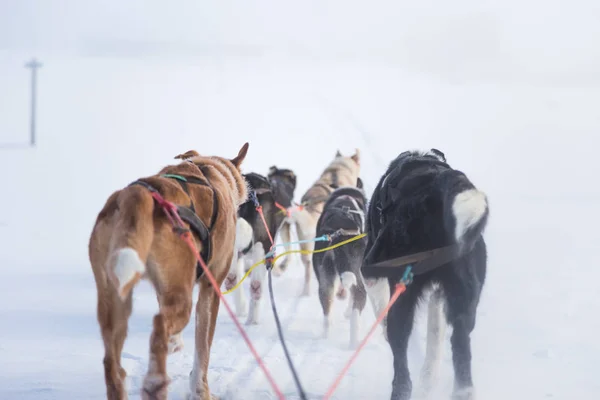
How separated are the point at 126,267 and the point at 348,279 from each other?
10.6ft

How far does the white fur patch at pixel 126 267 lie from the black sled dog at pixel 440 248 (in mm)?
1392

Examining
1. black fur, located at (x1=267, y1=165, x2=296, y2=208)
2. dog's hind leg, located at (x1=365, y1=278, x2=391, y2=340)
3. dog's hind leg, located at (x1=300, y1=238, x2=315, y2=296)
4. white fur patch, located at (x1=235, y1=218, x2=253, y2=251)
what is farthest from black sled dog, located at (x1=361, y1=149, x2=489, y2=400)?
dog's hind leg, located at (x1=300, y1=238, x2=315, y2=296)

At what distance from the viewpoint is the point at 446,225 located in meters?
3.74

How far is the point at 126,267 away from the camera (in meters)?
2.96

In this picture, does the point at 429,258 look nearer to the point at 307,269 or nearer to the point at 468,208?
the point at 468,208

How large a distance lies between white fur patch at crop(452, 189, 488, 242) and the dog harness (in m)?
1.14

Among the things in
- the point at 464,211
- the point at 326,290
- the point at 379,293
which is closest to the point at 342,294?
the point at 326,290

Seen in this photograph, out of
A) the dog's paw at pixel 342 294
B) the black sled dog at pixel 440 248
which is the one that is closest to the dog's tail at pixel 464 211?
the black sled dog at pixel 440 248

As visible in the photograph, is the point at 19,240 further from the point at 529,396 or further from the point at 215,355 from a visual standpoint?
the point at 529,396

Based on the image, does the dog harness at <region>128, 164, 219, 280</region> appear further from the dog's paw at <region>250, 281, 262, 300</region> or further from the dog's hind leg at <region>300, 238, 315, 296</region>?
the dog's hind leg at <region>300, 238, 315, 296</region>

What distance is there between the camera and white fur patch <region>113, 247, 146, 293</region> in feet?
9.71

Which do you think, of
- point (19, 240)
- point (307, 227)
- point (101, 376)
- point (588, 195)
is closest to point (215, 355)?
point (101, 376)

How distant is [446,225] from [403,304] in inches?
17.0

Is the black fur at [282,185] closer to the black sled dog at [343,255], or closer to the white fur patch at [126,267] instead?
the black sled dog at [343,255]
